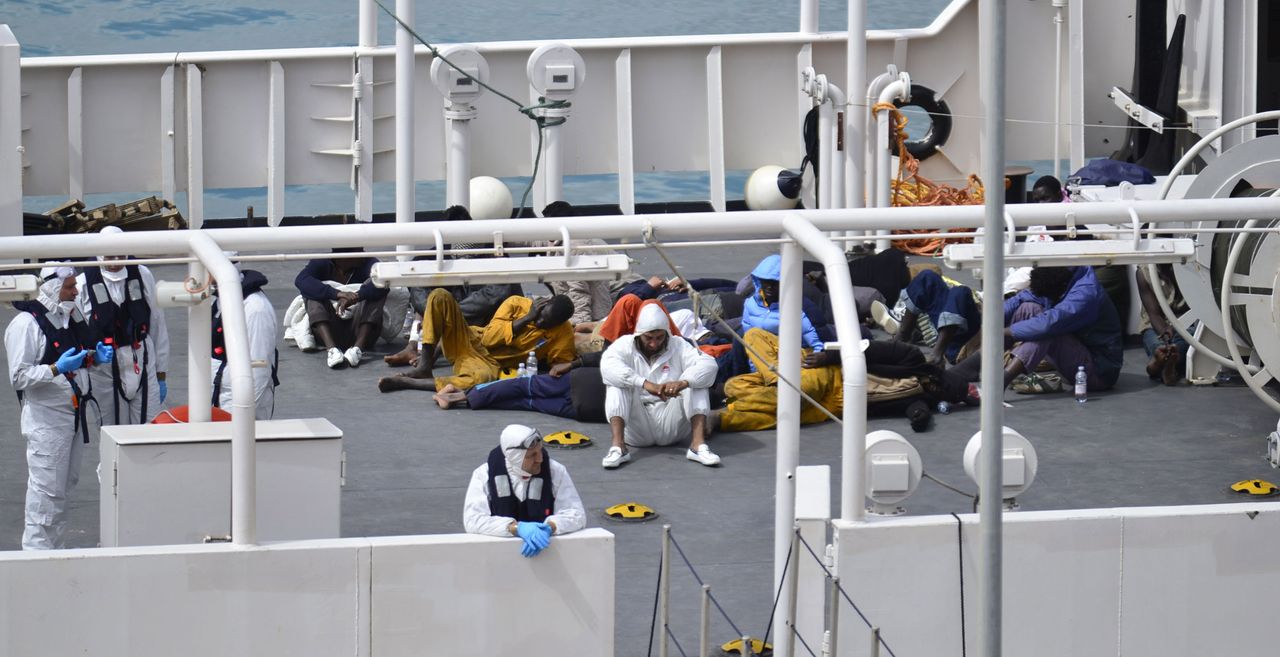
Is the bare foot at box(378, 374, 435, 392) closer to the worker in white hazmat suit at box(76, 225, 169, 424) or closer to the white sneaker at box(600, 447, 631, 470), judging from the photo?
the white sneaker at box(600, 447, 631, 470)

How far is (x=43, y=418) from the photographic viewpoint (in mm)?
9773

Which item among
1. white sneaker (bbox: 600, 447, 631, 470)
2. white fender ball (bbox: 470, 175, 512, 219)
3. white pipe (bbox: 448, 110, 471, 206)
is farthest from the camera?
white fender ball (bbox: 470, 175, 512, 219)

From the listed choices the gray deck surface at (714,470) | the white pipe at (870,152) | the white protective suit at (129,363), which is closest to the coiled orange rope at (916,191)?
the white pipe at (870,152)

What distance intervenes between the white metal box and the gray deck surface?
1.68 meters

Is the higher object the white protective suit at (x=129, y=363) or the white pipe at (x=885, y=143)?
the white pipe at (x=885, y=143)

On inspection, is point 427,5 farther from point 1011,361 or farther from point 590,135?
point 1011,361

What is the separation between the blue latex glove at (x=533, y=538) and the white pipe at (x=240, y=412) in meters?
1.16

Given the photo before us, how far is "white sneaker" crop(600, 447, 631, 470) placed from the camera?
11.4m

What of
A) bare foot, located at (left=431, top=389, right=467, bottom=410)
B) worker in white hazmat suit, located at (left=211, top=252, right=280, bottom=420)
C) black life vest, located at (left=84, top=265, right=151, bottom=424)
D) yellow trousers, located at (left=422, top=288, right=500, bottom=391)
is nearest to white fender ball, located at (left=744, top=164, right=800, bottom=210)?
yellow trousers, located at (left=422, top=288, right=500, bottom=391)

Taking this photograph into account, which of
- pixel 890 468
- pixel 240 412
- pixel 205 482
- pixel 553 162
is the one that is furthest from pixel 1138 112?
pixel 240 412

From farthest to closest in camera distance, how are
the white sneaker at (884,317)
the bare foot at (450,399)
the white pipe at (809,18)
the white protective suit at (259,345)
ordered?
the white pipe at (809,18), the white sneaker at (884,317), the bare foot at (450,399), the white protective suit at (259,345)

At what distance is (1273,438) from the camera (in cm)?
1143

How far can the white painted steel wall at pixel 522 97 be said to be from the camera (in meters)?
17.6

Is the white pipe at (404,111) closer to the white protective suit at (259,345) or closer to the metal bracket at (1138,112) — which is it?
the white protective suit at (259,345)
